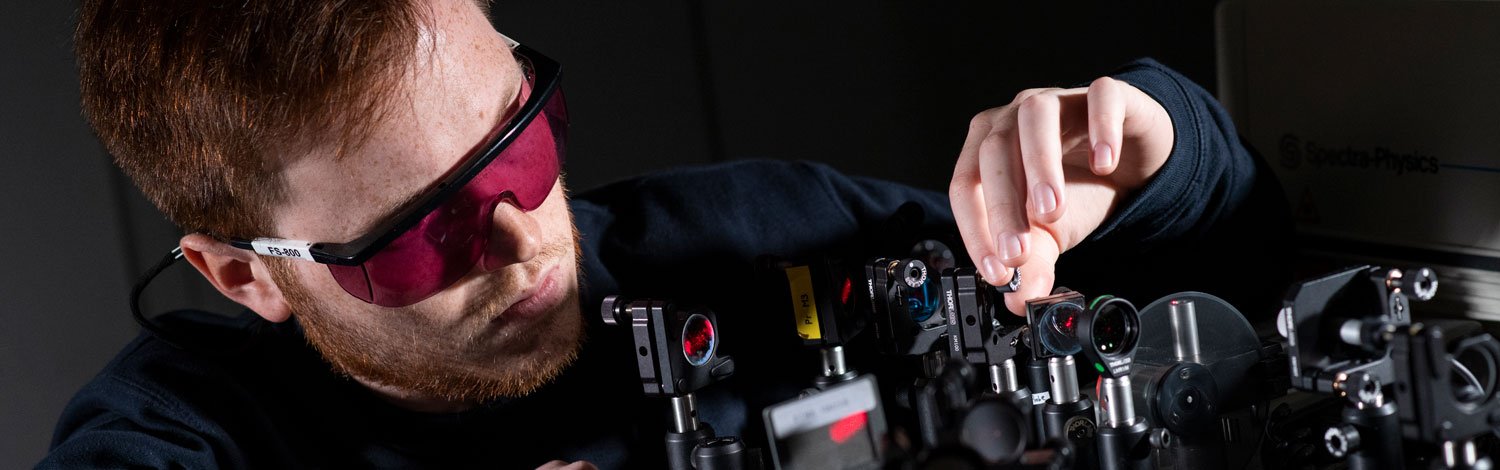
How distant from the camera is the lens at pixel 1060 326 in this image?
1.08m

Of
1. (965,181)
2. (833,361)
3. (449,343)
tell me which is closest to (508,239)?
(449,343)

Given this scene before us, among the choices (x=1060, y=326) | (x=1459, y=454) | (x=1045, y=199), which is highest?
(x=1045, y=199)

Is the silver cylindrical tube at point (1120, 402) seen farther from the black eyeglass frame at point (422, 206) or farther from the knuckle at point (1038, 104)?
the black eyeglass frame at point (422, 206)

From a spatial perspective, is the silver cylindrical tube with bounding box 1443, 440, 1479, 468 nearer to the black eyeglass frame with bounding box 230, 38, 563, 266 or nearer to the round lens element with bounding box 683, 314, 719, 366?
the round lens element with bounding box 683, 314, 719, 366

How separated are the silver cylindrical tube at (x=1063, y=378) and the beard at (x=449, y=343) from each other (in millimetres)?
611

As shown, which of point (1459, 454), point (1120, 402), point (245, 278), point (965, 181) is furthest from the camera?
point (245, 278)

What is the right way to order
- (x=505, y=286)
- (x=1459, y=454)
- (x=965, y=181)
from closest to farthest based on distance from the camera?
(x=1459, y=454) → (x=965, y=181) → (x=505, y=286)

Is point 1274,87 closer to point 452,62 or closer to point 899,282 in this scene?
point 899,282

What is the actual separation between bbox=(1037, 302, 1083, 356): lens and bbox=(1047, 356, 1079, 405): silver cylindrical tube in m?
0.02

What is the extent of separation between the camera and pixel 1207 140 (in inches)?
58.6

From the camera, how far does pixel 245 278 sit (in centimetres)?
153

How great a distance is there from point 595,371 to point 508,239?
391mm

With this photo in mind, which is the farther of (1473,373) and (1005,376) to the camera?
(1005,376)

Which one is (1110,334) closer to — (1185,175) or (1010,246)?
(1010,246)
